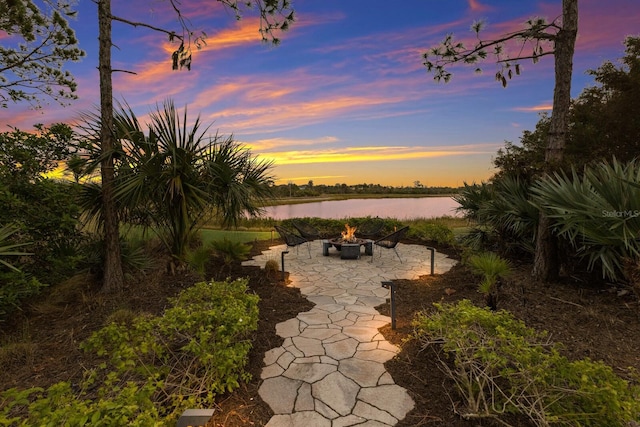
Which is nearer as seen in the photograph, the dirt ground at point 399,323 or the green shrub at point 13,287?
the dirt ground at point 399,323

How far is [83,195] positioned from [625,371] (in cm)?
683

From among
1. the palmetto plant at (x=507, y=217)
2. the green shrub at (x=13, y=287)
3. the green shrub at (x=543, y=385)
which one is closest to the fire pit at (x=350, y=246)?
the palmetto plant at (x=507, y=217)

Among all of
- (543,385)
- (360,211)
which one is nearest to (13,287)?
(543,385)

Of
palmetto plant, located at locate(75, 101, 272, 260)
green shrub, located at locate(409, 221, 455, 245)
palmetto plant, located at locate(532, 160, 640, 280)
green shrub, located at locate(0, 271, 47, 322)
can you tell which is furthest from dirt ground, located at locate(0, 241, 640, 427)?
green shrub, located at locate(409, 221, 455, 245)

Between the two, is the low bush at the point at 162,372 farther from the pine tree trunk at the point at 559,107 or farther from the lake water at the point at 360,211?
the pine tree trunk at the point at 559,107

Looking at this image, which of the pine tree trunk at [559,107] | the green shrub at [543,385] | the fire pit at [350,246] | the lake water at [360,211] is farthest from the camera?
the lake water at [360,211]

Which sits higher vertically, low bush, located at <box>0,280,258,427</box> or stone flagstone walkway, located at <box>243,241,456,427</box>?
low bush, located at <box>0,280,258,427</box>

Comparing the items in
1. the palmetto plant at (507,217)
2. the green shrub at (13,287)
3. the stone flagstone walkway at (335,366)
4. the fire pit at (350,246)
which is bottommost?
Answer: the stone flagstone walkway at (335,366)

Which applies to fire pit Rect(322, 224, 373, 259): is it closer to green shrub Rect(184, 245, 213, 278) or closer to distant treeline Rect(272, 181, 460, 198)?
green shrub Rect(184, 245, 213, 278)

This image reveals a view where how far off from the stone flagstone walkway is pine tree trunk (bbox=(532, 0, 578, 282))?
2.54 meters

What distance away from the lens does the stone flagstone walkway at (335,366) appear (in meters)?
2.16

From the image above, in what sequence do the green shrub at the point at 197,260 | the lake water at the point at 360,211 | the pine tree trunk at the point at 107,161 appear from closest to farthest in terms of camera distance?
1. the pine tree trunk at the point at 107,161
2. the green shrub at the point at 197,260
3. the lake water at the point at 360,211

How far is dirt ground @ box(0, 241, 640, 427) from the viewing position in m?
2.33

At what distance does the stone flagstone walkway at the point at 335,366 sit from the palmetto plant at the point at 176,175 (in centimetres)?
213
